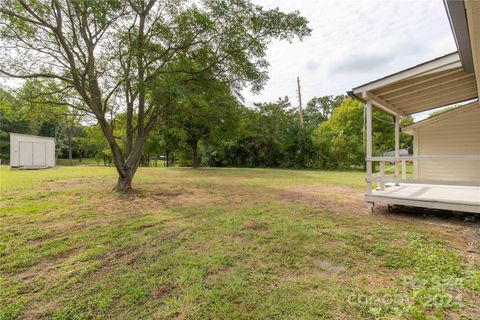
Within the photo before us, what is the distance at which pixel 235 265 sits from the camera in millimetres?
2643

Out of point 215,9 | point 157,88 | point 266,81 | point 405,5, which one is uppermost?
point 215,9

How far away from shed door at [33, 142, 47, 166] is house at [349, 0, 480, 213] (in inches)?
908

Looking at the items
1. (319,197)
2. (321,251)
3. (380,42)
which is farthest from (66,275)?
(380,42)

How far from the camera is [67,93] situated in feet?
22.5

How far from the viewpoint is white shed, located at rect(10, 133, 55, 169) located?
666 inches

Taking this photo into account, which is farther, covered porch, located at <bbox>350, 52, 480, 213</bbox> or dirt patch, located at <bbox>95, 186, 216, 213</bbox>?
dirt patch, located at <bbox>95, 186, 216, 213</bbox>

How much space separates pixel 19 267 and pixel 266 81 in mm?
6868

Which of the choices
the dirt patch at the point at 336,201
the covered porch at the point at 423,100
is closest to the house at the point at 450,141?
the covered porch at the point at 423,100

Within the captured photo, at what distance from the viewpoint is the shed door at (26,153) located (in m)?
17.2

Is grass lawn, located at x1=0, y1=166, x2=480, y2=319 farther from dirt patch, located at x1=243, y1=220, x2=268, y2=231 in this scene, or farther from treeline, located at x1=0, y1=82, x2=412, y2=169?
treeline, located at x1=0, y1=82, x2=412, y2=169

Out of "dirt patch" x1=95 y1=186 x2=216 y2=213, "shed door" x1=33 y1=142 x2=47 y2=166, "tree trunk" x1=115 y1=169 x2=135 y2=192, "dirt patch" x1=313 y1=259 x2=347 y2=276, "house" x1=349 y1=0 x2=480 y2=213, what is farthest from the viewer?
"shed door" x1=33 y1=142 x2=47 y2=166

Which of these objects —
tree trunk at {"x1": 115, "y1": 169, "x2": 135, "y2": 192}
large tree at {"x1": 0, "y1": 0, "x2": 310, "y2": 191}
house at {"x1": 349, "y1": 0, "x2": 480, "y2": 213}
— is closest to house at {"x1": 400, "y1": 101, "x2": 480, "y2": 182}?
house at {"x1": 349, "y1": 0, "x2": 480, "y2": 213}

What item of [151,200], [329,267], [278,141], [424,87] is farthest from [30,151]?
[424,87]

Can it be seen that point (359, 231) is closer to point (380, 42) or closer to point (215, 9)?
point (215, 9)
